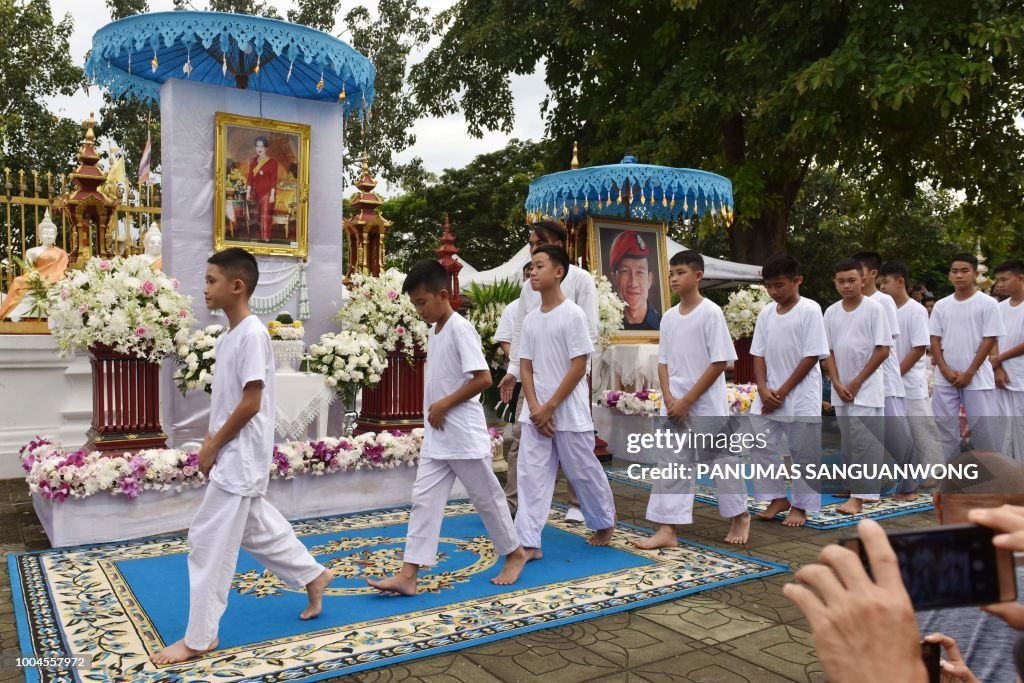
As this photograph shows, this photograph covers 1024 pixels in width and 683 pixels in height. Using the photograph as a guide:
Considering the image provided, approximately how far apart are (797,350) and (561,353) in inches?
70.2

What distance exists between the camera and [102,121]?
73.4ft

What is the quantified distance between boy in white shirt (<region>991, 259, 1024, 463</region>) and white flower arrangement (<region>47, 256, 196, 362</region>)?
644 cm

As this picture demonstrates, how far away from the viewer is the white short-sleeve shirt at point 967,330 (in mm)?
6691

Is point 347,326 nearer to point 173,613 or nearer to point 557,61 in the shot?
point 173,613

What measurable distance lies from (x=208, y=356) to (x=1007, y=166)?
40.9 feet

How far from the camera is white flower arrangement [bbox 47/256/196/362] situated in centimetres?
555

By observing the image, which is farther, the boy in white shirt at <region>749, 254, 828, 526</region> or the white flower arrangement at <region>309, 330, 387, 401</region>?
the white flower arrangement at <region>309, 330, 387, 401</region>

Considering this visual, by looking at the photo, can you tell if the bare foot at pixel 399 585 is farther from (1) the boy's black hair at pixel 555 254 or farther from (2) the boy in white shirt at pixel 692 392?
(1) the boy's black hair at pixel 555 254

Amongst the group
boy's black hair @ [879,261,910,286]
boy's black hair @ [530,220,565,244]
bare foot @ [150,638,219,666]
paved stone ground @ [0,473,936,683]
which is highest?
boy's black hair @ [530,220,565,244]

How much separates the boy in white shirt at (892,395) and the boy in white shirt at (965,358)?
36 cm

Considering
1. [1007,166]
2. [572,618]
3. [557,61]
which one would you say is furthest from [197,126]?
[1007,166]

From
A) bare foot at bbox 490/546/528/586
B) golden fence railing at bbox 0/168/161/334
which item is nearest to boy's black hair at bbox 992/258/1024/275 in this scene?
bare foot at bbox 490/546/528/586

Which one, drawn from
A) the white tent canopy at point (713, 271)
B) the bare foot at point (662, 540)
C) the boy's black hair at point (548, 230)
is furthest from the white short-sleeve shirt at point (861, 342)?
the white tent canopy at point (713, 271)

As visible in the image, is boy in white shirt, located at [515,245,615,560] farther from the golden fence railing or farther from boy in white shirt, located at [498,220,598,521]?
the golden fence railing
